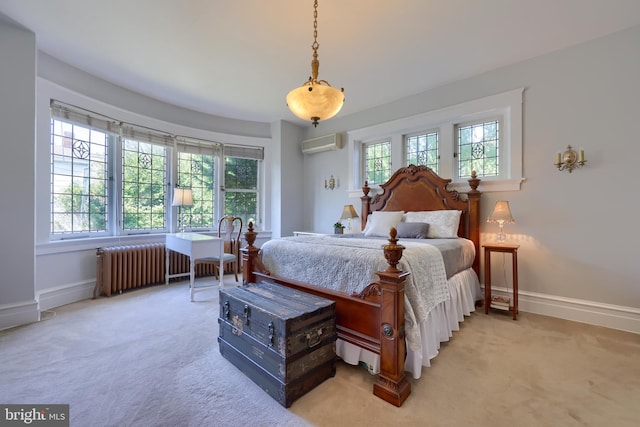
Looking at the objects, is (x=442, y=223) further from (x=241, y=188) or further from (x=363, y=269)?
(x=241, y=188)

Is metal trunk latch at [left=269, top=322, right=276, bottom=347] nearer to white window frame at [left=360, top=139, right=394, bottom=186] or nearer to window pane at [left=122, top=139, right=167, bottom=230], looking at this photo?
white window frame at [left=360, top=139, right=394, bottom=186]

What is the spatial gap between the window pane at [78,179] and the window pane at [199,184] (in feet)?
3.48

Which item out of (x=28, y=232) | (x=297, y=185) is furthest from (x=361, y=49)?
(x=28, y=232)

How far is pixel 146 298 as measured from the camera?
3.41 meters

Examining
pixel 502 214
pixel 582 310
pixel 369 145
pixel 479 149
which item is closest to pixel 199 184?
pixel 369 145

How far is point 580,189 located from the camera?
8.91ft

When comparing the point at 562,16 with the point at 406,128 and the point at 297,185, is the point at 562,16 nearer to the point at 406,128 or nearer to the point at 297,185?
the point at 406,128

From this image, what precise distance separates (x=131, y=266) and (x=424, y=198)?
408cm

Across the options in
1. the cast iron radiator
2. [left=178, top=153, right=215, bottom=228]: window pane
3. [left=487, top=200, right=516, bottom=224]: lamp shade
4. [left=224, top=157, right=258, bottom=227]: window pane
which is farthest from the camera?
[left=224, top=157, right=258, bottom=227]: window pane

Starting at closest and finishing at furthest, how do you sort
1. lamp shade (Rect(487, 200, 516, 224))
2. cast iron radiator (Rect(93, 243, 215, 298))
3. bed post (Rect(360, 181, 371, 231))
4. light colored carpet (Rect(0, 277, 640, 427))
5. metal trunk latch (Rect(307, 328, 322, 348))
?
light colored carpet (Rect(0, 277, 640, 427))
metal trunk latch (Rect(307, 328, 322, 348))
lamp shade (Rect(487, 200, 516, 224))
cast iron radiator (Rect(93, 243, 215, 298))
bed post (Rect(360, 181, 371, 231))

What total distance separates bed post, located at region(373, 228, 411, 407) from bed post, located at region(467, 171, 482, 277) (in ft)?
6.90

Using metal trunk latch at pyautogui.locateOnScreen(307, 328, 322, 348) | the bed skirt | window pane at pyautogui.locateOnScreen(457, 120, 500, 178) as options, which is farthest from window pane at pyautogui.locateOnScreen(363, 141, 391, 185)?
metal trunk latch at pyautogui.locateOnScreen(307, 328, 322, 348)

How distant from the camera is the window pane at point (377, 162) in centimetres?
431

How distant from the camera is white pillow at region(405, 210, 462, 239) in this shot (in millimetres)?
3154
